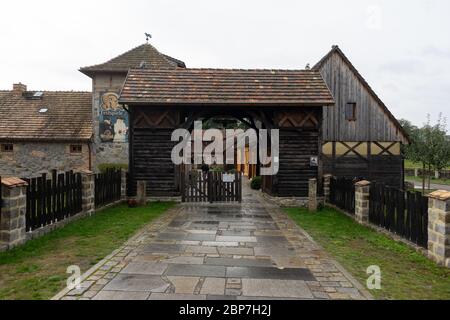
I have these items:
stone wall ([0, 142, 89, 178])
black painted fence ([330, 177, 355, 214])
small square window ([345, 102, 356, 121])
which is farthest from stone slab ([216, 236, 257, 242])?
stone wall ([0, 142, 89, 178])

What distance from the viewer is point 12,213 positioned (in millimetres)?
6887

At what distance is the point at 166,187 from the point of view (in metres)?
15.1

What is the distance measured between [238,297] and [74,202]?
24.0ft

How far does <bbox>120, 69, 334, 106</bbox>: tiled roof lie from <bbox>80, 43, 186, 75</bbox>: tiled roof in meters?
6.49

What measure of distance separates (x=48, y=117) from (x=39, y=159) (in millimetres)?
3035

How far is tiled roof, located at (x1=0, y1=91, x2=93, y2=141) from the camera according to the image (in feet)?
71.1

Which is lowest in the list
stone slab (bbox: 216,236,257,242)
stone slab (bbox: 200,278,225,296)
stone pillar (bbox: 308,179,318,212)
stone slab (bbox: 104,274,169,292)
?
stone slab (bbox: 216,236,257,242)

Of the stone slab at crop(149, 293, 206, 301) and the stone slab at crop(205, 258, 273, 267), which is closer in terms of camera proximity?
the stone slab at crop(149, 293, 206, 301)

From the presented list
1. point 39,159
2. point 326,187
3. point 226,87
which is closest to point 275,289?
point 326,187

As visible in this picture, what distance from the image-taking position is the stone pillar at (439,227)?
629 cm

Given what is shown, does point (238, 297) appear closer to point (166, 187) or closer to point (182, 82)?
point (166, 187)

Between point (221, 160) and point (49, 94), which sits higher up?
point (49, 94)

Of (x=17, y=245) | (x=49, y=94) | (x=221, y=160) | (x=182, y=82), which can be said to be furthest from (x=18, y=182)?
(x=221, y=160)

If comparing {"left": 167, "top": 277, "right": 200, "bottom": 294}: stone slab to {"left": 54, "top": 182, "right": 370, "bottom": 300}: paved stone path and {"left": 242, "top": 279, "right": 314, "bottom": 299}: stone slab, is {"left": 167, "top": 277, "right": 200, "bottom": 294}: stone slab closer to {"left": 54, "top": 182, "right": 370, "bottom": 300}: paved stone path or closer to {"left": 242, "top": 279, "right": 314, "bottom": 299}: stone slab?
{"left": 54, "top": 182, "right": 370, "bottom": 300}: paved stone path
